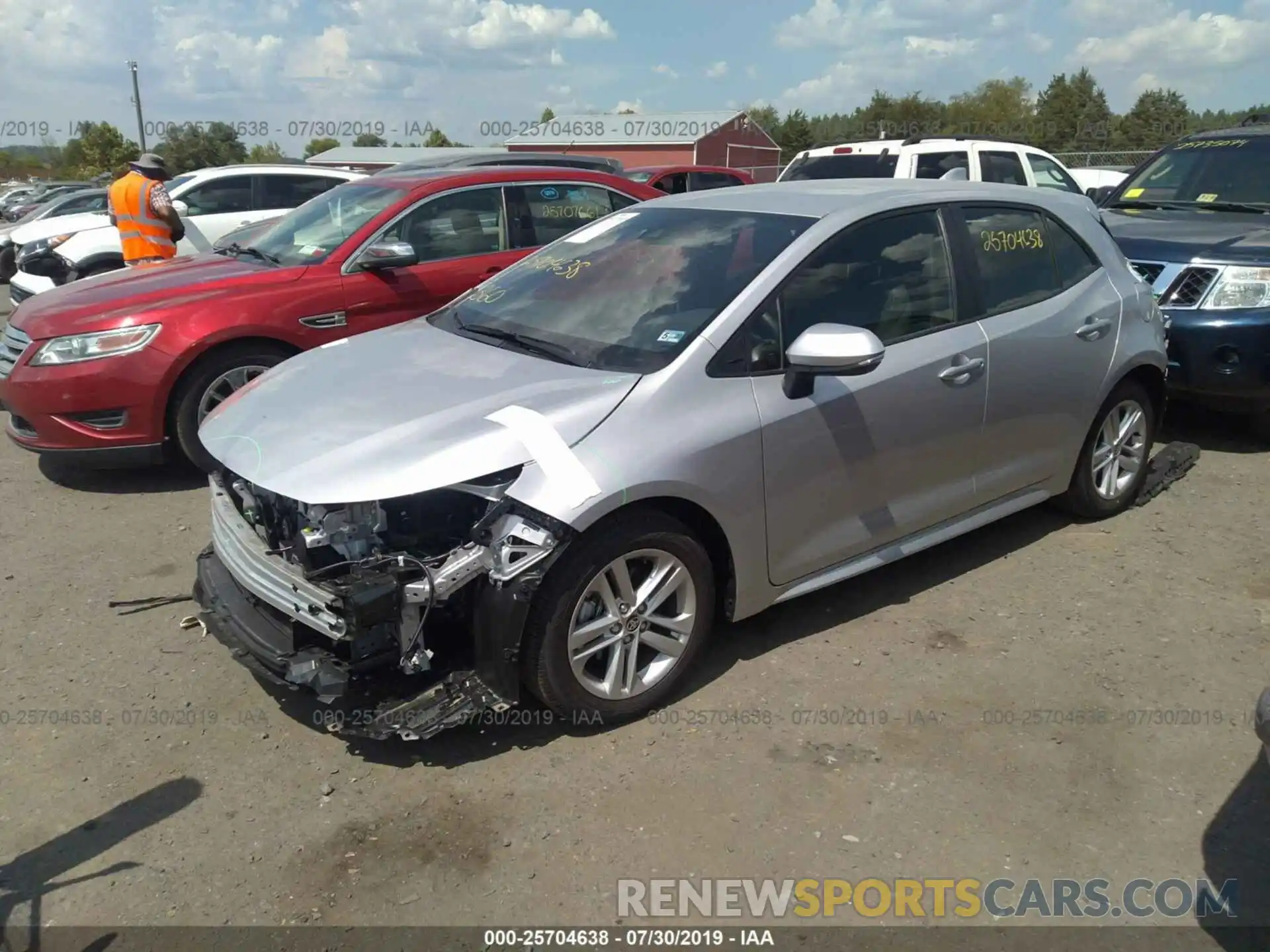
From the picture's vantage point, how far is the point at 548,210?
22.4 feet

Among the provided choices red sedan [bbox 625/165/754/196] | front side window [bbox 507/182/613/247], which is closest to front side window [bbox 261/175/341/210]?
red sedan [bbox 625/165/754/196]

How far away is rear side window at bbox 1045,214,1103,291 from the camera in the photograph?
468 cm

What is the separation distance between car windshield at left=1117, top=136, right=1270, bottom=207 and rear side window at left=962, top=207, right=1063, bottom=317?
3.77 meters

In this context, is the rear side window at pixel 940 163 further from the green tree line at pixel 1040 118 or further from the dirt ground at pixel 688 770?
the green tree line at pixel 1040 118

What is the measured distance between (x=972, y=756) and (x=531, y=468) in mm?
1767

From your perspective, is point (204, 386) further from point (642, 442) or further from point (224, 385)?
point (642, 442)

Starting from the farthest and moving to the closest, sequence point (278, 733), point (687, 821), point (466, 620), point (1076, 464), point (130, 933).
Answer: point (1076, 464)
point (278, 733)
point (466, 620)
point (687, 821)
point (130, 933)

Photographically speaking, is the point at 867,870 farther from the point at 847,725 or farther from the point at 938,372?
the point at 938,372

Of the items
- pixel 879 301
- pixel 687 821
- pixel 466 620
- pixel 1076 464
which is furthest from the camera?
pixel 1076 464

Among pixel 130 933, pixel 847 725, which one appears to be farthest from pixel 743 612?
pixel 130 933

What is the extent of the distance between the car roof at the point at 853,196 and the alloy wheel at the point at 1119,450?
1.08 metres

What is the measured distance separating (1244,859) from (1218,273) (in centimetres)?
447

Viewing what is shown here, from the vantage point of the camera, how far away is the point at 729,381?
11.4ft

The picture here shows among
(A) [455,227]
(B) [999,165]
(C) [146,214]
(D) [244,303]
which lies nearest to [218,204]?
(C) [146,214]
